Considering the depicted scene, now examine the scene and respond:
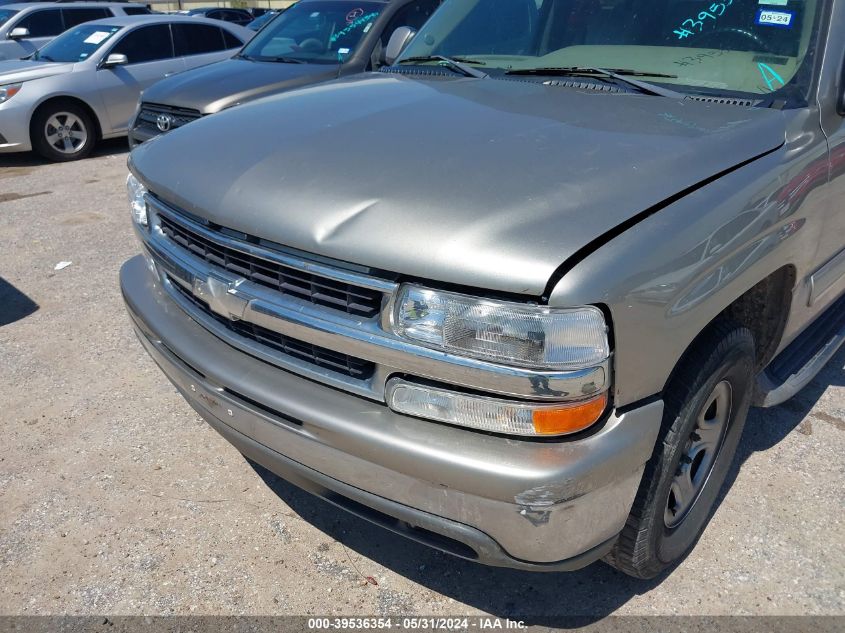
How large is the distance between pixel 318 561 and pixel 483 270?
1413 millimetres

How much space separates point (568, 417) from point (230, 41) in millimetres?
9545

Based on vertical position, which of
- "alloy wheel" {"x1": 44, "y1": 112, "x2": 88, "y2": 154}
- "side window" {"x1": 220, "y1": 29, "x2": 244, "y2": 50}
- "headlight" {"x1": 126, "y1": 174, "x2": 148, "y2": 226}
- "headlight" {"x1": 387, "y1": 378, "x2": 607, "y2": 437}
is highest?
"headlight" {"x1": 126, "y1": 174, "x2": 148, "y2": 226}

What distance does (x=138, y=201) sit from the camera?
2.82m

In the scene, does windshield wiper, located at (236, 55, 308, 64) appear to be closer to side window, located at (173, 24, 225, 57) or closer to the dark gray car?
the dark gray car

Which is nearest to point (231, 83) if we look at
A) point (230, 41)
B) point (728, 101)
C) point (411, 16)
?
point (411, 16)

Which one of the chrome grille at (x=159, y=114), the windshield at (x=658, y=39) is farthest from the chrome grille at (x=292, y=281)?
the chrome grille at (x=159, y=114)

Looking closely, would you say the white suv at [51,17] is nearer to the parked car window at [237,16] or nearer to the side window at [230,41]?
the side window at [230,41]

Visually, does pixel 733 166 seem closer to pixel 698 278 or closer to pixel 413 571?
pixel 698 278

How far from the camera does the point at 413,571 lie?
2.57 m

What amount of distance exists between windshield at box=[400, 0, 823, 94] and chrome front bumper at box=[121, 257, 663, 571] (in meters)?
1.46

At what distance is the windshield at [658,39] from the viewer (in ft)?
8.68

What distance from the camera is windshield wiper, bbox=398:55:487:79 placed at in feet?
10.3

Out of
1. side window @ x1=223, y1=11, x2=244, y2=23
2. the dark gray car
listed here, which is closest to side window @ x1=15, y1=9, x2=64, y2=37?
the dark gray car

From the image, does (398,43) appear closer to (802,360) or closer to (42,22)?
(802,360)
